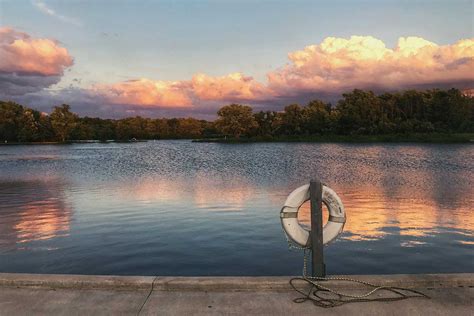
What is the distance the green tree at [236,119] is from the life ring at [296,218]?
124 metres

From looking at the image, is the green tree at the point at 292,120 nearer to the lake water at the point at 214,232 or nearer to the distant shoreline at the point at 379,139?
the distant shoreline at the point at 379,139

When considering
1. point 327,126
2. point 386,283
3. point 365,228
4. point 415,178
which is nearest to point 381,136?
point 327,126

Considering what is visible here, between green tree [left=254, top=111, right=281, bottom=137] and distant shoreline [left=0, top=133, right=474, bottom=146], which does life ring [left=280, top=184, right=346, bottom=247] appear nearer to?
distant shoreline [left=0, top=133, right=474, bottom=146]

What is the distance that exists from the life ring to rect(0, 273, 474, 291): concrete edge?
30.3 inches

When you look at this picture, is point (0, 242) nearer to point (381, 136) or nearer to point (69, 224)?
point (69, 224)

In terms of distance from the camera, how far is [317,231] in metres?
6.36

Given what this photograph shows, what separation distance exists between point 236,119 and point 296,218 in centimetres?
12530

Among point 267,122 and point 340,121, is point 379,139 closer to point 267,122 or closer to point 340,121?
point 340,121

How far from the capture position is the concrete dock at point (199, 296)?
517cm

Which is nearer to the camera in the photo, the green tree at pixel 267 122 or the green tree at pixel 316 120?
the green tree at pixel 316 120

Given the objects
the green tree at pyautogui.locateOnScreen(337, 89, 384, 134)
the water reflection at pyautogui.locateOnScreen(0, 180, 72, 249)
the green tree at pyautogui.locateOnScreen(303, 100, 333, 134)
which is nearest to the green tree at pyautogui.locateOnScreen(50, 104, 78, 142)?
the green tree at pyautogui.locateOnScreen(303, 100, 333, 134)

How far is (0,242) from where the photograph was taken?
1141 cm

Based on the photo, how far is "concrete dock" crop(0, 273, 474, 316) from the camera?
5172 millimetres

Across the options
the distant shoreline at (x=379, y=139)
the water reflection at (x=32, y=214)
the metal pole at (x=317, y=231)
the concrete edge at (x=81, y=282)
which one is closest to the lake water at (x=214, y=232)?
the water reflection at (x=32, y=214)
